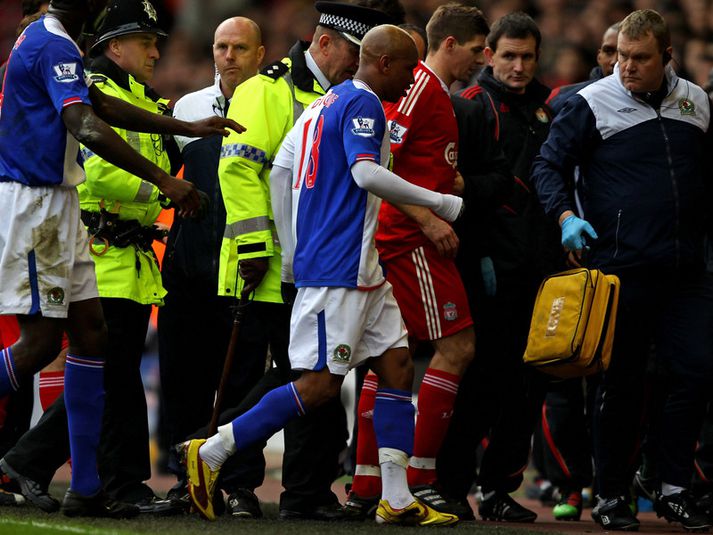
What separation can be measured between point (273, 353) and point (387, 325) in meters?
0.93

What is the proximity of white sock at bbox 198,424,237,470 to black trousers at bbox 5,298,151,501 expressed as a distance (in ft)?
2.67

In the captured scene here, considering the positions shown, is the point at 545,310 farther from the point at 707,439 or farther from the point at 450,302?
the point at 707,439

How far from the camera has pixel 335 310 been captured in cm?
622

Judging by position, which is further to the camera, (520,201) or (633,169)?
(520,201)

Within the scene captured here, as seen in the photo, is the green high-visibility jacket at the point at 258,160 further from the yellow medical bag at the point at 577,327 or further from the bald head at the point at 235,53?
the yellow medical bag at the point at 577,327

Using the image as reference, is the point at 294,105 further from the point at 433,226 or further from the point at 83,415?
the point at 83,415

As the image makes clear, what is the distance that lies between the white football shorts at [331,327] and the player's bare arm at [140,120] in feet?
2.65

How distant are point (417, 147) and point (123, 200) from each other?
4.71 feet

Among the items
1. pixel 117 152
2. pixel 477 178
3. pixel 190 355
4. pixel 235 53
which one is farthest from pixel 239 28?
pixel 117 152

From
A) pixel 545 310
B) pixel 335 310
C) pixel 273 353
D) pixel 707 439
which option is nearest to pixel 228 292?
pixel 273 353

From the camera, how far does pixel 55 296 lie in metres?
5.97

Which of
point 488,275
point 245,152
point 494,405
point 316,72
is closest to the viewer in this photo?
point 245,152

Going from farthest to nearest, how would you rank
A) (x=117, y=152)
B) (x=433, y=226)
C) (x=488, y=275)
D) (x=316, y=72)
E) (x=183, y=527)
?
(x=488, y=275), (x=316, y=72), (x=433, y=226), (x=183, y=527), (x=117, y=152)

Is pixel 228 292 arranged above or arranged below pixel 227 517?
above
